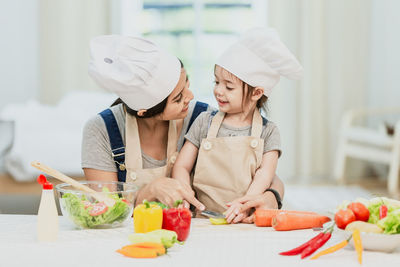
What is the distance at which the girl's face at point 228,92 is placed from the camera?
203cm

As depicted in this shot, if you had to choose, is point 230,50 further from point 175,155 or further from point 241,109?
point 175,155

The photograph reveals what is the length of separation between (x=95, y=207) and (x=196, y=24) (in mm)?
4856

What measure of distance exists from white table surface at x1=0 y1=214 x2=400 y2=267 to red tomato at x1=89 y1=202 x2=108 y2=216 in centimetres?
5

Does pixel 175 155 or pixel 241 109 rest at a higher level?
pixel 241 109

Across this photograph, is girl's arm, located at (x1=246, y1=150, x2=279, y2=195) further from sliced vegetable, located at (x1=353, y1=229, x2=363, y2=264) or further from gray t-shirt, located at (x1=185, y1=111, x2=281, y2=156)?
sliced vegetable, located at (x1=353, y1=229, x2=363, y2=264)

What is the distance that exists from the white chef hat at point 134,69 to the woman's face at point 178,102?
0.13ft

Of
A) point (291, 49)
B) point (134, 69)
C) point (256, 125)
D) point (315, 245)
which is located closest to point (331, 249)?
Result: point (315, 245)

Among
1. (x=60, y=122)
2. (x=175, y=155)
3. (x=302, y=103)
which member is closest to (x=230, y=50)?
(x=175, y=155)

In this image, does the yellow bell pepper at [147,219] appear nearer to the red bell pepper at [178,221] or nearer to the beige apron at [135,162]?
the red bell pepper at [178,221]

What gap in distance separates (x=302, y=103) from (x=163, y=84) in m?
4.34

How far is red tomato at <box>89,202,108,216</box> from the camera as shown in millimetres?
1616

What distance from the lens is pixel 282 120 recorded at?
6.13m

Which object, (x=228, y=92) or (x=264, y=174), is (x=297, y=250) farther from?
(x=228, y=92)

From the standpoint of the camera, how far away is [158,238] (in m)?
1.46
